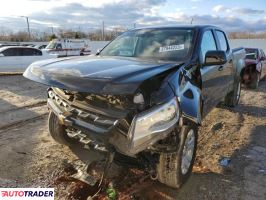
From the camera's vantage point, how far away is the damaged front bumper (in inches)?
123

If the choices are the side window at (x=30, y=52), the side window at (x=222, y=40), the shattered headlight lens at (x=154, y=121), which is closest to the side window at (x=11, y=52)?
the side window at (x=30, y=52)

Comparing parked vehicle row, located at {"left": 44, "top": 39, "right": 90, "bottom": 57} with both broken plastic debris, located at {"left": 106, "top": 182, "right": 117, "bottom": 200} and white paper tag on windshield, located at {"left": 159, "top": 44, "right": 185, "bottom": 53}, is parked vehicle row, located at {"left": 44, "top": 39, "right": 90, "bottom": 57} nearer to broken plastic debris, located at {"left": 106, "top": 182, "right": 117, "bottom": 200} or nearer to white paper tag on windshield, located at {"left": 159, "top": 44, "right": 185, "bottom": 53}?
white paper tag on windshield, located at {"left": 159, "top": 44, "right": 185, "bottom": 53}

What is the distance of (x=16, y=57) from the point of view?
16234mm

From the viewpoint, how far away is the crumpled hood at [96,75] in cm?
304

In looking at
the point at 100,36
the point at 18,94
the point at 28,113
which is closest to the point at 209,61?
the point at 28,113

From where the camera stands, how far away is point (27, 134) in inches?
221

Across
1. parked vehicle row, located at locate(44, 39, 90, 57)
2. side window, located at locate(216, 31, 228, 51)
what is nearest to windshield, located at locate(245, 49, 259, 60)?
side window, located at locate(216, 31, 228, 51)

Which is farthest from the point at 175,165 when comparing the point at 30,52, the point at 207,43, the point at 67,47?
the point at 67,47

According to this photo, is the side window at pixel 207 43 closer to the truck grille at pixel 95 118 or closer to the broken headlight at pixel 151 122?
the broken headlight at pixel 151 122

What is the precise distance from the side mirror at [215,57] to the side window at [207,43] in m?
0.10

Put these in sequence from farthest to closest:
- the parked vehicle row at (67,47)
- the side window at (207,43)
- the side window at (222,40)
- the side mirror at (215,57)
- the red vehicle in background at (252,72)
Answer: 1. the parked vehicle row at (67,47)
2. the red vehicle in background at (252,72)
3. the side window at (222,40)
4. the side window at (207,43)
5. the side mirror at (215,57)

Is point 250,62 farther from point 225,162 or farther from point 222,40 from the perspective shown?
point 225,162

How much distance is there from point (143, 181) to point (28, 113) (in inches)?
155

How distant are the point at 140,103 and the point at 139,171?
52.0 inches
